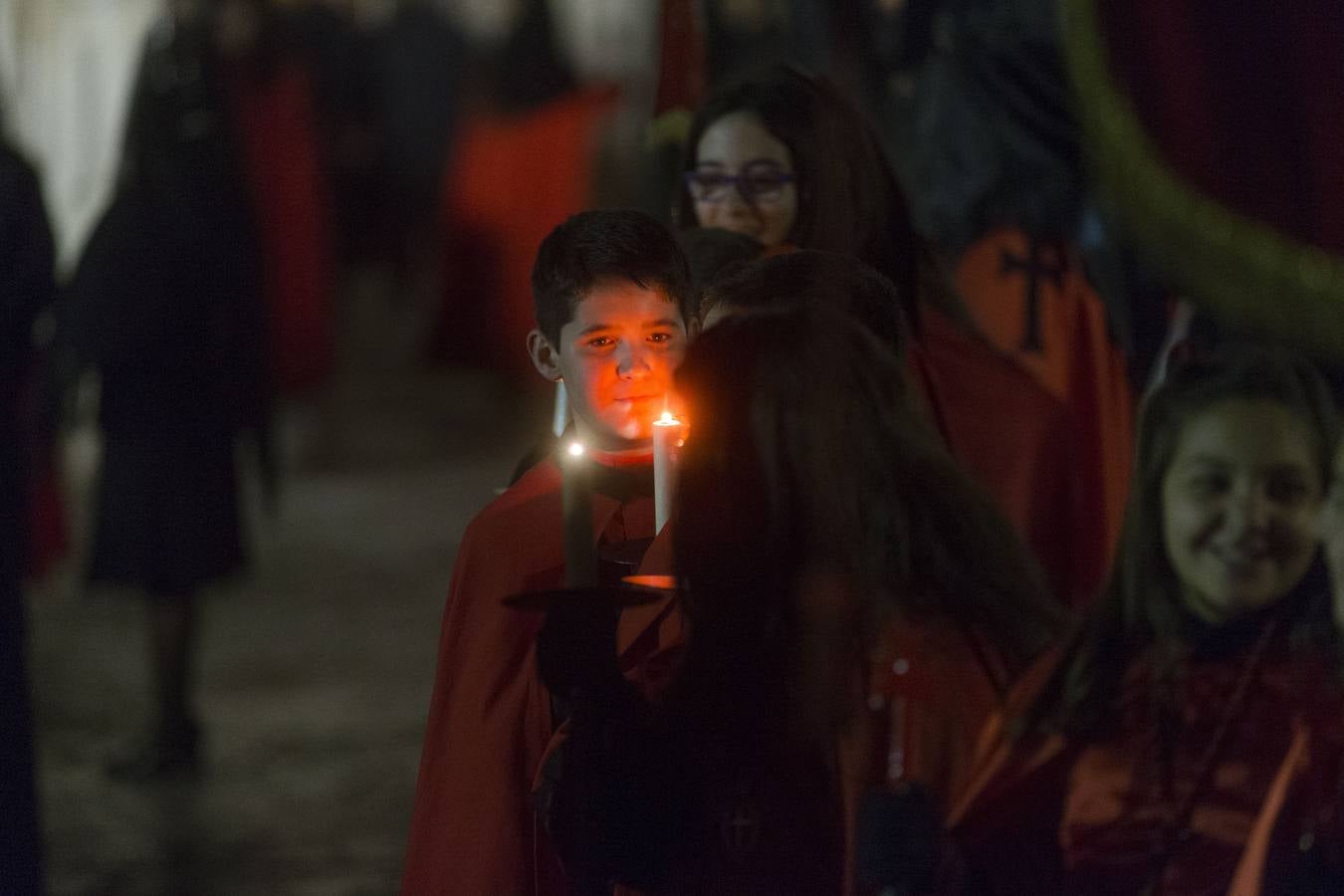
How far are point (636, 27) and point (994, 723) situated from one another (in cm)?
1266

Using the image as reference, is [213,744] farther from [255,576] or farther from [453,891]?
[453,891]

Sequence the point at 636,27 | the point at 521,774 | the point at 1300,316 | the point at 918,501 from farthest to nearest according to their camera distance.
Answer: the point at 636,27
the point at 521,774
the point at 1300,316
the point at 918,501

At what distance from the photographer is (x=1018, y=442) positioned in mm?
2854

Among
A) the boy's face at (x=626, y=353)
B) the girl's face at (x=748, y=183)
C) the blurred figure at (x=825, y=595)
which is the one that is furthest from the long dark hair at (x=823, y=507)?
the girl's face at (x=748, y=183)

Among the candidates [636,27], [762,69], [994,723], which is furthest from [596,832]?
[636,27]

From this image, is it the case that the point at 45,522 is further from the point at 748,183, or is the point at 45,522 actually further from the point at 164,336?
the point at 748,183

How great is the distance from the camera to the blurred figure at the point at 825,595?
1.90 meters

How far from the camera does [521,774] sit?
224 cm

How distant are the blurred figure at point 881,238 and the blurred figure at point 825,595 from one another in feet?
1.25

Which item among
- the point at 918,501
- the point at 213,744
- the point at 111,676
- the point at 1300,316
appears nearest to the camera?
the point at 918,501

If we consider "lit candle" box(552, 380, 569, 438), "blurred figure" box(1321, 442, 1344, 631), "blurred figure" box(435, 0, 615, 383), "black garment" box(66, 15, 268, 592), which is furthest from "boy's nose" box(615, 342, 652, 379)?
"blurred figure" box(435, 0, 615, 383)

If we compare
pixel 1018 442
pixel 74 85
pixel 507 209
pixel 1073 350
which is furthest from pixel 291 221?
pixel 1018 442

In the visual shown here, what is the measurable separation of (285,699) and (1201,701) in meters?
4.58

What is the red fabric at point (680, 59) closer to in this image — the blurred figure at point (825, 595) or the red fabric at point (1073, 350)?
the red fabric at point (1073, 350)
